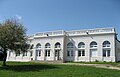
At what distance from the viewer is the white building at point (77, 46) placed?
37.7 m

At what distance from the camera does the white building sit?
37688mm

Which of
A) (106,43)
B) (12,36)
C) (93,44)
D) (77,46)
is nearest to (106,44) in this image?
(106,43)

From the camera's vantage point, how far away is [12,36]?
1006 inches

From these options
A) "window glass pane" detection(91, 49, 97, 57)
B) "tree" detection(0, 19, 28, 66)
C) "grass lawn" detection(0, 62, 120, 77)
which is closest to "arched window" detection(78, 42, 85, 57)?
"window glass pane" detection(91, 49, 97, 57)

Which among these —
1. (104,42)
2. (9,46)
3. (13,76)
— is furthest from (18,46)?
(104,42)

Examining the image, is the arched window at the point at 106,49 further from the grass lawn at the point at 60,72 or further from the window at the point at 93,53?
the grass lawn at the point at 60,72

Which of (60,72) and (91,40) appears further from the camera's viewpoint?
(91,40)

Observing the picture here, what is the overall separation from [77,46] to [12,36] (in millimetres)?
18247

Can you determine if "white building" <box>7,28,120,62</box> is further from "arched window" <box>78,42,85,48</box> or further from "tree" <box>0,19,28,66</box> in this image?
"tree" <box>0,19,28,66</box>

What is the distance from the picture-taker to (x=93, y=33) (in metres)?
39.0

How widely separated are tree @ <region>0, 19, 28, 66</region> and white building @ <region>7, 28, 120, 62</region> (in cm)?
985

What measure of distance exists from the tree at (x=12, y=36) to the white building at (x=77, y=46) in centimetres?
985

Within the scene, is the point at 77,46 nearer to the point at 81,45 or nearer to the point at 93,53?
the point at 81,45

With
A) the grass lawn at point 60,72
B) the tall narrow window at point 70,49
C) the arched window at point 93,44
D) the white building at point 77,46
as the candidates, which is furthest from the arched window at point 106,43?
the grass lawn at point 60,72
